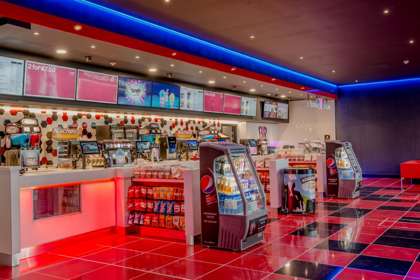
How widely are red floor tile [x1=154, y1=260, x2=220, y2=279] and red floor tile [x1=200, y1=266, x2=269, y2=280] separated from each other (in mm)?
122

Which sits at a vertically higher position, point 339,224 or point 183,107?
point 183,107

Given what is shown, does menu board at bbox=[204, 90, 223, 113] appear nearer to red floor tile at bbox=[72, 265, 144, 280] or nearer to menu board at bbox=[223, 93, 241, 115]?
menu board at bbox=[223, 93, 241, 115]

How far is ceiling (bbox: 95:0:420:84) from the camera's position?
6.17 m

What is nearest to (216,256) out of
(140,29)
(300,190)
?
(300,190)

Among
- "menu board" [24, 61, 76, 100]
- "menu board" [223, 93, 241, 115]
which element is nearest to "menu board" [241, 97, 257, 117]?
"menu board" [223, 93, 241, 115]

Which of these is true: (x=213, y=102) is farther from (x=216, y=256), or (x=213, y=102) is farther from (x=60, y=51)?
(x=216, y=256)

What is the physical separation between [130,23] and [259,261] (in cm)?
418

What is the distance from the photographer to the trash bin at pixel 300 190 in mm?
7945

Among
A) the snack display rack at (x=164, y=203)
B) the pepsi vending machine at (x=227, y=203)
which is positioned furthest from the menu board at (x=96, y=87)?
the pepsi vending machine at (x=227, y=203)

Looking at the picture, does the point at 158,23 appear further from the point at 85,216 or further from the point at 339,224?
the point at 339,224

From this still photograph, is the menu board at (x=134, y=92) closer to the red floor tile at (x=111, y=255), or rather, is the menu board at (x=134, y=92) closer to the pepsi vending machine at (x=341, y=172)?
the red floor tile at (x=111, y=255)

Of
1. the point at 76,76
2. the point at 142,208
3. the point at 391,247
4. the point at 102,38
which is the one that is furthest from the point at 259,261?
the point at 76,76

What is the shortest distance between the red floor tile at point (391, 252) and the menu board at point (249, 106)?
7965 millimetres

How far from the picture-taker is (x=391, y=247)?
5.41m
